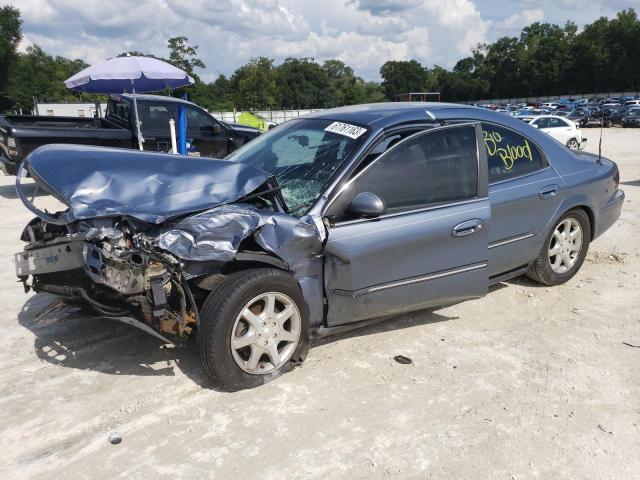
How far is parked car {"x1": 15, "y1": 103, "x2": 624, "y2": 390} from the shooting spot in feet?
9.61

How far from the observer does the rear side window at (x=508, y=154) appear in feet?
13.6

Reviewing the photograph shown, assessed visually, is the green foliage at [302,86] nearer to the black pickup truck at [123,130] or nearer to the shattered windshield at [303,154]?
the black pickup truck at [123,130]

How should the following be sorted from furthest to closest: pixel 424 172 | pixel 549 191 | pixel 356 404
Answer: pixel 549 191 → pixel 424 172 → pixel 356 404

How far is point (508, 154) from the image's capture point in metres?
4.29

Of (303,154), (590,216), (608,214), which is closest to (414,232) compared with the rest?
(303,154)

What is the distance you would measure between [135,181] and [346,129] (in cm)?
152

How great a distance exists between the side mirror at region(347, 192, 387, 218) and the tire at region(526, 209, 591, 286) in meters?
2.13

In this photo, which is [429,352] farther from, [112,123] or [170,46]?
[170,46]

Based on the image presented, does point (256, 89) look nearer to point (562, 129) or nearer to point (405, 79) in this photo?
point (562, 129)

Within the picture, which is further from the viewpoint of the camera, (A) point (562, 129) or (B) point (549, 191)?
(A) point (562, 129)

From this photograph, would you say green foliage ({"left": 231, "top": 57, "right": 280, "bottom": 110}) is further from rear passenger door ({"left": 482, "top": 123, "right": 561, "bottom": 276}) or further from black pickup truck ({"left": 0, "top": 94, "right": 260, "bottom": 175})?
rear passenger door ({"left": 482, "top": 123, "right": 561, "bottom": 276})

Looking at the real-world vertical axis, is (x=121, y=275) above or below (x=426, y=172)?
below

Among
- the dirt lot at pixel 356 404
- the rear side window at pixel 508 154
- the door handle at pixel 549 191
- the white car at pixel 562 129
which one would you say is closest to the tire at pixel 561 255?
the door handle at pixel 549 191

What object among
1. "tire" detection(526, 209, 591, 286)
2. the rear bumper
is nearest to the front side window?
"tire" detection(526, 209, 591, 286)
